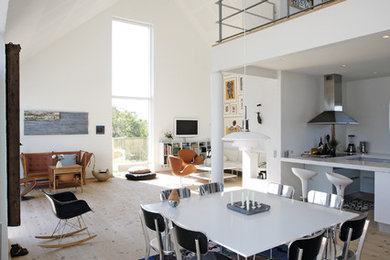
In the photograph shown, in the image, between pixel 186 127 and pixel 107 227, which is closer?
pixel 107 227

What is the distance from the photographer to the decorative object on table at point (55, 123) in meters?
7.69

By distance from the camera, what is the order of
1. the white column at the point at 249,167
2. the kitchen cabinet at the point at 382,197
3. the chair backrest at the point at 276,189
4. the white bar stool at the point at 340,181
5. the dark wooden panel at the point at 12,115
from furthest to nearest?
1. the white column at the point at 249,167
2. the white bar stool at the point at 340,181
3. the kitchen cabinet at the point at 382,197
4. the chair backrest at the point at 276,189
5. the dark wooden panel at the point at 12,115

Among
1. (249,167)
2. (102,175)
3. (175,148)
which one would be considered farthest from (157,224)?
(175,148)

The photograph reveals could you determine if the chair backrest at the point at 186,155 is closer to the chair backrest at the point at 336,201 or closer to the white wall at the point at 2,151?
the chair backrest at the point at 336,201

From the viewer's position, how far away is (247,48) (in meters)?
4.86

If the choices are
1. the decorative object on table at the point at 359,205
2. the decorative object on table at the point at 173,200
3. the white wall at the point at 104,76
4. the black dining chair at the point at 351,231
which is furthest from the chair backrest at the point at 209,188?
the white wall at the point at 104,76

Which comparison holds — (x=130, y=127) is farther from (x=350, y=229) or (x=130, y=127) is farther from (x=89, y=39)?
(x=350, y=229)

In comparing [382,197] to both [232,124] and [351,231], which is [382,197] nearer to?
[351,231]

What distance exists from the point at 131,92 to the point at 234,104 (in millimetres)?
3498

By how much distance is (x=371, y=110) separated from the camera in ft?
22.1

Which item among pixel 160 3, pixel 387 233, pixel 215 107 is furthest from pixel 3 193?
pixel 160 3

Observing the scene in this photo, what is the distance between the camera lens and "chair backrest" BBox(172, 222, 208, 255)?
7.18ft

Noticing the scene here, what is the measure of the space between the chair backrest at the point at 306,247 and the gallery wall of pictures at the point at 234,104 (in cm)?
739

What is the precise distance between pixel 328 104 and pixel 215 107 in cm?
252
